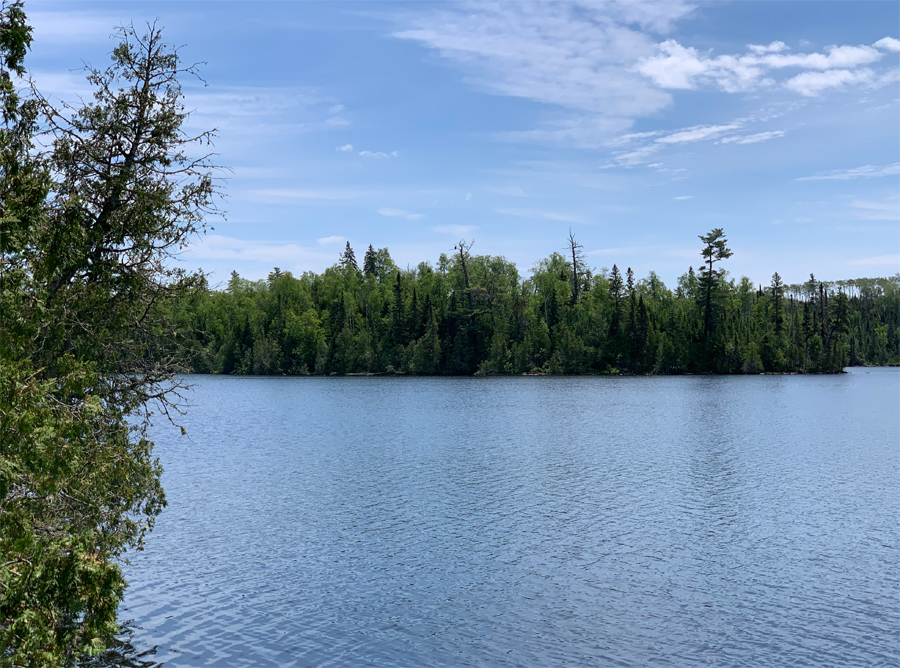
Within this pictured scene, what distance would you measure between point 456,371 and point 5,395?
13309 centimetres

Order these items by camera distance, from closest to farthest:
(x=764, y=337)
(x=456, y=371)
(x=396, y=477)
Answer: (x=396, y=477) → (x=764, y=337) → (x=456, y=371)

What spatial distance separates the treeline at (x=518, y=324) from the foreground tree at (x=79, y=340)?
122704mm

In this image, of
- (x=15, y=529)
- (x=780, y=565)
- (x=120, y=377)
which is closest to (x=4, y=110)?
(x=120, y=377)

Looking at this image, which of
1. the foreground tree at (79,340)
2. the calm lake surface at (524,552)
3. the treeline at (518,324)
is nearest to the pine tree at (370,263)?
the treeline at (518,324)

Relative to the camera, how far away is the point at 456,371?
142 m

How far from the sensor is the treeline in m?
133

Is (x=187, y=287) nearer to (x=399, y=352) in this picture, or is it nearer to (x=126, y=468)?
(x=126, y=468)

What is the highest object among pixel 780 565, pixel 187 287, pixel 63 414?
pixel 187 287

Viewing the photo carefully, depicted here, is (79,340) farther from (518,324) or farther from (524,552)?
(518,324)

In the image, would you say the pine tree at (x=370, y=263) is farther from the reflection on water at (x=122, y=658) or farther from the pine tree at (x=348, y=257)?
the reflection on water at (x=122, y=658)

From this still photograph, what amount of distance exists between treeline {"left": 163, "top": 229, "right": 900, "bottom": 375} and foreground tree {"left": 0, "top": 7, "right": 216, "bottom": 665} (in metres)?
123

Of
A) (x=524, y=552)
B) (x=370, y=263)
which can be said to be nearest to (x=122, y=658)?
(x=524, y=552)

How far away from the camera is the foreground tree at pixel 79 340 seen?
29.7 feet

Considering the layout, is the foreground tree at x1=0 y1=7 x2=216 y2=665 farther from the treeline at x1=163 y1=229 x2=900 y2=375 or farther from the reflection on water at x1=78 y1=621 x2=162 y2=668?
the treeline at x1=163 y1=229 x2=900 y2=375
